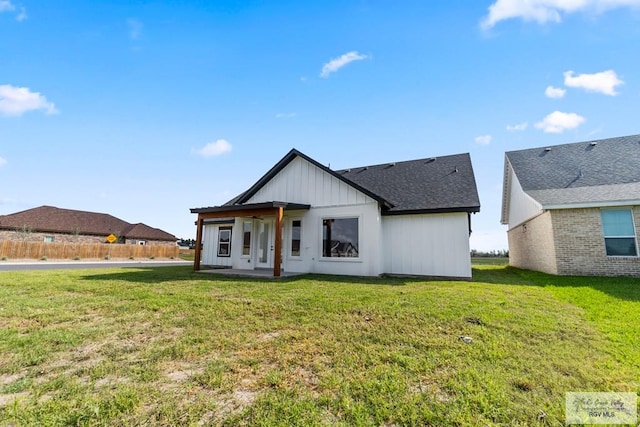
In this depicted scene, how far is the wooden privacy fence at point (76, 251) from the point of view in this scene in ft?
76.3

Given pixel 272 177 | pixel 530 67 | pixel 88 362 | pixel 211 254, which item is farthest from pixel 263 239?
pixel 530 67

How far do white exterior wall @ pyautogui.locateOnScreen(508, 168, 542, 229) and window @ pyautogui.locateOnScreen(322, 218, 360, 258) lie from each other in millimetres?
7707

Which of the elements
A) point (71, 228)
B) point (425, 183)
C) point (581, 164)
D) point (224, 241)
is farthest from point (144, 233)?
point (581, 164)

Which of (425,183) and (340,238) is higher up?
(425,183)

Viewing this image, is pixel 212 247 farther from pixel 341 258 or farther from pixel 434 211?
pixel 434 211

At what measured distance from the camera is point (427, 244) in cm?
1105

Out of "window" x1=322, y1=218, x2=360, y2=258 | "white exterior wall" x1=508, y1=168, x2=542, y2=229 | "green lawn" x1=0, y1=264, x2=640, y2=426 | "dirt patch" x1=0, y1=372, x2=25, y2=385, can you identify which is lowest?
"dirt patch" x1=0, y1=372, x2=25, y2=385

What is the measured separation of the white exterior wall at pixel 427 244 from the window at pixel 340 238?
1491 mm

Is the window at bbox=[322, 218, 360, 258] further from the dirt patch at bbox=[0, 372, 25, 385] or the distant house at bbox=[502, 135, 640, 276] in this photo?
the dirt patch at bbox=[0, 372, 25, 385]

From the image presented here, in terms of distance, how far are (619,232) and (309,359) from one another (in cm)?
1293

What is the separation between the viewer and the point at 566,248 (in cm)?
1054

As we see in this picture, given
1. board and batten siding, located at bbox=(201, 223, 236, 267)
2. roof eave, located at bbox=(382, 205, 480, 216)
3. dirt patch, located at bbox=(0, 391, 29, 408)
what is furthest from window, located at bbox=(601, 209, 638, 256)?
board and batten siding, located at bbox=(201, 223, 236, 267)

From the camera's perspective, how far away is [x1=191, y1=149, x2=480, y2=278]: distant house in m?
10.7

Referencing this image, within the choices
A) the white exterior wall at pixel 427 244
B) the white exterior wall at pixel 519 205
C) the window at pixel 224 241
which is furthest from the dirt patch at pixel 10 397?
the white exterior wall at pixel 519 205
